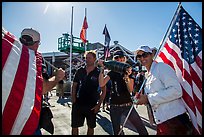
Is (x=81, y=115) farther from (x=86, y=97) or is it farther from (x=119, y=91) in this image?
(x=119, y=91)

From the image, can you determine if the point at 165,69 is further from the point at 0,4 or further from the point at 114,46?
the point at 114,46

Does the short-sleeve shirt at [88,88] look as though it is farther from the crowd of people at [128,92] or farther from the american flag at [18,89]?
the american flag at [18,89]

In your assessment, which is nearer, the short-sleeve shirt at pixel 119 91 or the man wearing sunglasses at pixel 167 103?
the man wearing sunglasses at pixel 167 103

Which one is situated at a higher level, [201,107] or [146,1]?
[146,1]

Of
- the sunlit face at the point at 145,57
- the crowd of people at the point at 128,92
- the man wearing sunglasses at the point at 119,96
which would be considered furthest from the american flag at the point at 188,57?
the man wearing sunglasses at the point at 119,96

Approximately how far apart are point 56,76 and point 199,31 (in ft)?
6.52

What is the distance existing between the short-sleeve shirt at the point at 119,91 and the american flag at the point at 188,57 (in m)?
0.84

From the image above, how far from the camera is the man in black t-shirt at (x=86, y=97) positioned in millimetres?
3404

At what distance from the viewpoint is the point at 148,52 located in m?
2.52

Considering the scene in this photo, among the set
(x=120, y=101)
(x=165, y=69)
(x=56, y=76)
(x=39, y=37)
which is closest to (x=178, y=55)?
(x=165, y=69)

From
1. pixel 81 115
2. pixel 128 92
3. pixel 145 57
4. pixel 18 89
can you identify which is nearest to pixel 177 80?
pixel 145 57

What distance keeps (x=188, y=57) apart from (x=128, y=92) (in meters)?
1.22

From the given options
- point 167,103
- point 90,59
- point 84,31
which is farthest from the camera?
point 84,31

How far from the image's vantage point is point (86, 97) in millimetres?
3451
